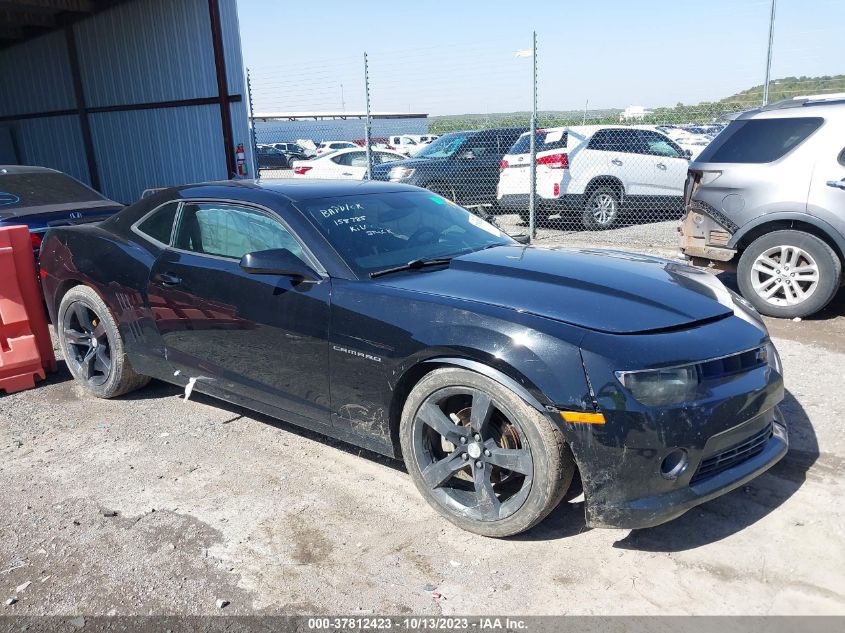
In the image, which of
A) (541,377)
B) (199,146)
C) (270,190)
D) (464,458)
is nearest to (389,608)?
(464,458)

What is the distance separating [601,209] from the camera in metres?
10.8

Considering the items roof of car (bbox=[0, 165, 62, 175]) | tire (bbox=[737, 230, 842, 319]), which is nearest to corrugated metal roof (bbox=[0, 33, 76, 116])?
roof of car (bbox=[0, 165, 62, 175])

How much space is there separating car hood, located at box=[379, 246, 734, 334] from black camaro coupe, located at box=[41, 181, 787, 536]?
0.02 meters

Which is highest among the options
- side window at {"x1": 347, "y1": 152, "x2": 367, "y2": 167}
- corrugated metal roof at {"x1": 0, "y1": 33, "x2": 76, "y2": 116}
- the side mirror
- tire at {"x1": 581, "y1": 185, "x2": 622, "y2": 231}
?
corrugated metal roof at {"x1": 0, "y1": 33, "x2": 76, "y2": 116}

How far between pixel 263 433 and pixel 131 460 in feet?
2.50

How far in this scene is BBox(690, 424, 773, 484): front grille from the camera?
9.01 feet

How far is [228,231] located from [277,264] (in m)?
0.77

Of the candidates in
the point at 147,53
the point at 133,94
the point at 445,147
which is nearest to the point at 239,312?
the point at 445,147

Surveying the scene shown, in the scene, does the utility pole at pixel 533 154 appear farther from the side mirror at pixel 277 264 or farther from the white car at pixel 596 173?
the side mirror at pixel 277 264

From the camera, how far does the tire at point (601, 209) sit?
35.3 feet

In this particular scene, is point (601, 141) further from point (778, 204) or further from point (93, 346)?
point (93, 346)

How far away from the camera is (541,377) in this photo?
8.77 ft

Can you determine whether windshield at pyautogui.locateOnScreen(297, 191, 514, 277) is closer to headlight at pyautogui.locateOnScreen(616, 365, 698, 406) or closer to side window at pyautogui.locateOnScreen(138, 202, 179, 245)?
side window at pyautogui.locateOnScreen(138, 202, 179, 245)

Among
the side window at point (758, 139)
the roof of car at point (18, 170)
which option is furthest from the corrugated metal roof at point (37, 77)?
the side window at point (758, 139)
